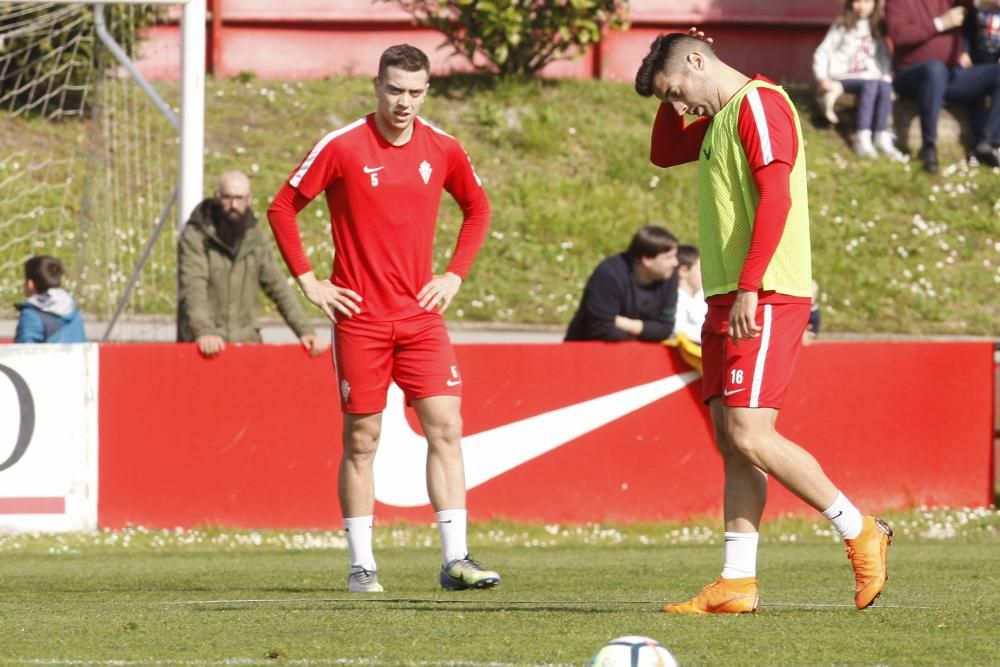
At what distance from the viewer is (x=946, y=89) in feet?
61.4

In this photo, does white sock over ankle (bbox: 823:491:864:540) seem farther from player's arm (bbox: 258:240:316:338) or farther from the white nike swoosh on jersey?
player's arm (bbox: 258:240:316:338)

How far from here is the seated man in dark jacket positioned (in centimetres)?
1155

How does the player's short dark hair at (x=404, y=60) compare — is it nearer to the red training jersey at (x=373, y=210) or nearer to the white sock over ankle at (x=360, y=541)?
the red training jersey at (x=373, y=210)

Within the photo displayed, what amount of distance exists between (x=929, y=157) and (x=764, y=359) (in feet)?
43.9

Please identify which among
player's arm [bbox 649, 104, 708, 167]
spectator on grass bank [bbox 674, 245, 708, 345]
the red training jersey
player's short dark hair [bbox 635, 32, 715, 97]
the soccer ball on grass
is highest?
player's short dark hair [bbox 635, 32, 715, 97]

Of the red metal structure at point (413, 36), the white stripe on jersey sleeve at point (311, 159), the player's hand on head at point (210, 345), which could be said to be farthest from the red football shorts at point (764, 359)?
the red metal structure at point (413, 36)

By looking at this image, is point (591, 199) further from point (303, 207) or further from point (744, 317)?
point (744, 317)

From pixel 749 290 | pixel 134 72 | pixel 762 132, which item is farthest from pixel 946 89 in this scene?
pixel 749 290

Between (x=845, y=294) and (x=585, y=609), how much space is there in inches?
453

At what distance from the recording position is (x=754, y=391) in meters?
6.32

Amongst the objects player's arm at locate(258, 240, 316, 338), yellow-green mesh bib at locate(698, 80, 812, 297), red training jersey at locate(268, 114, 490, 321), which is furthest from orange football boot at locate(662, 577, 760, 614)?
player's arm at locate(258, 240, 316, 338)

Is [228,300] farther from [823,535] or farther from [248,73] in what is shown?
[248,73]

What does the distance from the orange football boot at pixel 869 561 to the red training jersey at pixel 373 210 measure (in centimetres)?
215

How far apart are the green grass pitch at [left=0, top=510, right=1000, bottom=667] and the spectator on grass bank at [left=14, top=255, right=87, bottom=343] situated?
5.12ft
